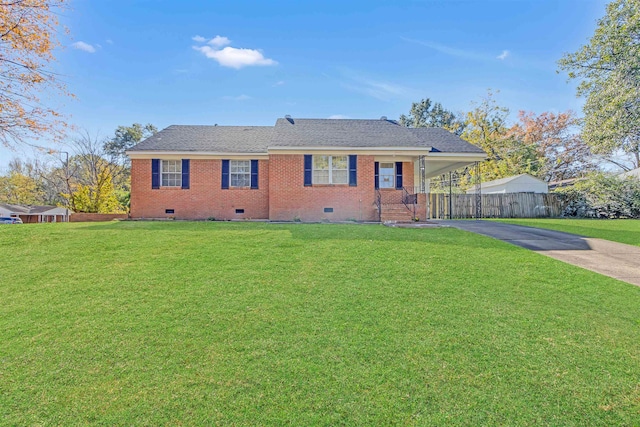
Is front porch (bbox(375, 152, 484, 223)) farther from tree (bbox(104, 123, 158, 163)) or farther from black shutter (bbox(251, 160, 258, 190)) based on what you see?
tree (bbox(104, 123, 158, 163))

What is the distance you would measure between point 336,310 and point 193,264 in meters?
3.15

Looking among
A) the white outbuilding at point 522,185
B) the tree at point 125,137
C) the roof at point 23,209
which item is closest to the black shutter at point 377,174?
the white outbuilding at point 522,185

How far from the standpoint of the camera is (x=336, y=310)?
4.41 meters

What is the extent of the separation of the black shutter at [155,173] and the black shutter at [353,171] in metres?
9.15

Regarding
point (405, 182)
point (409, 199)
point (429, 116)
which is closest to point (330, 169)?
point (405, 182)

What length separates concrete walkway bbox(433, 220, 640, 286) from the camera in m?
6.59

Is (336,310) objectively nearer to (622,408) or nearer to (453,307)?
(453,307)

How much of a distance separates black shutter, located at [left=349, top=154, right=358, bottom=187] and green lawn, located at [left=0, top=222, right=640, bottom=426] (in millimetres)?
8395

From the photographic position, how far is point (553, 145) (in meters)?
33.0

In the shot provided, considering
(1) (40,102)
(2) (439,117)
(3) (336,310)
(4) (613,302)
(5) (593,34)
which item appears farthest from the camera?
(2) (439,117)

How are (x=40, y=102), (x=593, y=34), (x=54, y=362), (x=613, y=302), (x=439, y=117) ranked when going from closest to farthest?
(x=54, y=362)
(x=613, y=302)
(x=40, y=102)
(x=593, y=34)
(x=439, y=117)

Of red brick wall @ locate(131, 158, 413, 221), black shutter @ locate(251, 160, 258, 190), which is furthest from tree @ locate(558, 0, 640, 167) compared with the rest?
black shutter @ locate(251, 160, 258, 190)

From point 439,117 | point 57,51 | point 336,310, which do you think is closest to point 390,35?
point 57,51

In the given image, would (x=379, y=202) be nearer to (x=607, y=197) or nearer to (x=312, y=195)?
(x=312, y=195)
